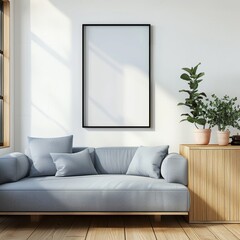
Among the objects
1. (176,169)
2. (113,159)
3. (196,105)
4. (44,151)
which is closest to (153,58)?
(196,105)

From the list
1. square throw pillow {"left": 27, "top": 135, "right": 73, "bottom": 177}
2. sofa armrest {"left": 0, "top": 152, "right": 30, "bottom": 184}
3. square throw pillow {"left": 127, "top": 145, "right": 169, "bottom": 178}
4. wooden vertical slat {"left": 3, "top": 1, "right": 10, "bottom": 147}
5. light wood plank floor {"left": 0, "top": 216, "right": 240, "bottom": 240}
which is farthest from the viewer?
wooden vertical slat {"left": 3, "top": 1, "right": 10, "bottom": 147}

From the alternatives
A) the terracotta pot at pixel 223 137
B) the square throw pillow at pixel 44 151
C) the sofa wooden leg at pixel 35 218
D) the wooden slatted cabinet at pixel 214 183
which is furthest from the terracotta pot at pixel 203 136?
the sofa wooden leg at pixel 35 218

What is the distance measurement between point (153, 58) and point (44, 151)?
152cm

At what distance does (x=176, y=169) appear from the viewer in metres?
3.74

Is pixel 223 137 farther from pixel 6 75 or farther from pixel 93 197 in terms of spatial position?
pixel 6 75

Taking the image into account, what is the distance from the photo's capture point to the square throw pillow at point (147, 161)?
157 inches

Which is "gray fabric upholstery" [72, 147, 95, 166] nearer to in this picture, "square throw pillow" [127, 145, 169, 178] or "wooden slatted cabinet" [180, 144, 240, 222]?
"square throw pillow" [127, 145, 169, 178]

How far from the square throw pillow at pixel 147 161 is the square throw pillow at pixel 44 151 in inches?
26.1

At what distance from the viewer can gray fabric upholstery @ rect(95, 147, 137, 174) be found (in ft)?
14.1

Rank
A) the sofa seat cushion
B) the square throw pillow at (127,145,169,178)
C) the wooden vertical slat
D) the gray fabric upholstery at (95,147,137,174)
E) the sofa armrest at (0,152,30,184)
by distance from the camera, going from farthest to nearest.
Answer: the wooden vertical slat → the gray fabric upholstery at (95,147,137,174) → the square throw pillow at (127,145,169,178) → the sofa armrest at (0,152,30,184) → the sofa seat cushion

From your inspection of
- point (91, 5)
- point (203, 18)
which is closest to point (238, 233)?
point (203, 18)

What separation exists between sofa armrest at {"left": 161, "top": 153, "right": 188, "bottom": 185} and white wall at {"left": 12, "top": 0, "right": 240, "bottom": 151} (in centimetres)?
81

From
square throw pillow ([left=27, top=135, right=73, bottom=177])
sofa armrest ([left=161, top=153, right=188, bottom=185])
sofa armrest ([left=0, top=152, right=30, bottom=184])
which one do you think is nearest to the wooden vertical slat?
square throw pillow ([left=27, top=135, right=73, bottom=177])

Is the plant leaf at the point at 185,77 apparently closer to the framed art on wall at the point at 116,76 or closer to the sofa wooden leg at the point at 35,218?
the framed art on wall at the point at 116,76
